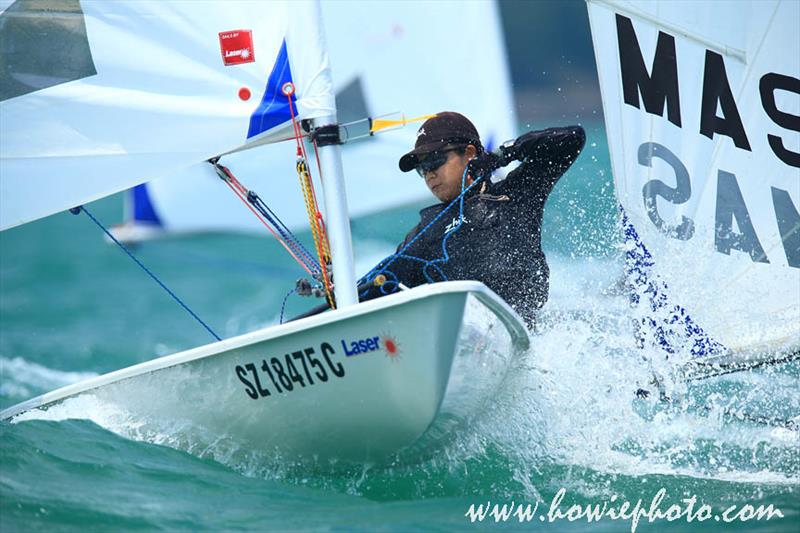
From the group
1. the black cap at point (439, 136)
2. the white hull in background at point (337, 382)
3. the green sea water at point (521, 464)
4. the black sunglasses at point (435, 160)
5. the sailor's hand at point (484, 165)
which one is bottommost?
the green sea water at point (521, 464)

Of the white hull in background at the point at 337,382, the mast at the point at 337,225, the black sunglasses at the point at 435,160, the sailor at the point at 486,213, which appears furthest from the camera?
the black sunglasses at the point at 435,160

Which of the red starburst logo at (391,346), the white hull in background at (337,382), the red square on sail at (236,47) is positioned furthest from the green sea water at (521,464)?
the red square on sail at (236,47)

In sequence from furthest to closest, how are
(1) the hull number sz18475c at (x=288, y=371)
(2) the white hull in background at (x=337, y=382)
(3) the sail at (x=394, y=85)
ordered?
1. (3) the sail at (x=394, y=85)
2. (1) the hull number sz18475c at (x=288, y=371)
3. (2) the white hull in background at (x=337, y=382)

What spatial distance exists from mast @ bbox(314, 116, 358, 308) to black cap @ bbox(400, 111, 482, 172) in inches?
16.4

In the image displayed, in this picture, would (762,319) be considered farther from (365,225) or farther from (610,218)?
(365,225)

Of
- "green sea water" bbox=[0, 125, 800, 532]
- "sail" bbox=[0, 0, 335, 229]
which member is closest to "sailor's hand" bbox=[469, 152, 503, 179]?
"green sea water" bbox=[0, 125, 800, 532]

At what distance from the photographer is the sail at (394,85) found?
4625 millimetres

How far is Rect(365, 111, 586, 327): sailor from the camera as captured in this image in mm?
3031

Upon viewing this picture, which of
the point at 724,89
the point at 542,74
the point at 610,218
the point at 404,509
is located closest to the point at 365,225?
the point at 610,218

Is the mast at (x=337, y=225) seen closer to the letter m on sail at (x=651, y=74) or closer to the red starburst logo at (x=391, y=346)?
the red starburst logo at (x=391, y=346)

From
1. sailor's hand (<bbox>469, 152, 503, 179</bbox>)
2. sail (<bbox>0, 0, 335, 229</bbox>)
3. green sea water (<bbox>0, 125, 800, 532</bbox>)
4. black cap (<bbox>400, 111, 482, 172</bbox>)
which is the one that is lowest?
green sea water (<bbox>0, 125, 800, 532</bbox>)

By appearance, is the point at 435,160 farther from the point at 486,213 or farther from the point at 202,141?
the point at 202,141

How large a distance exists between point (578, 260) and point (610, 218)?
50 centimetres

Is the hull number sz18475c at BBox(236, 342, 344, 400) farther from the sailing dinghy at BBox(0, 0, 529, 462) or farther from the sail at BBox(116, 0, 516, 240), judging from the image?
the sail at BBox(116, 0, 516, 240)
